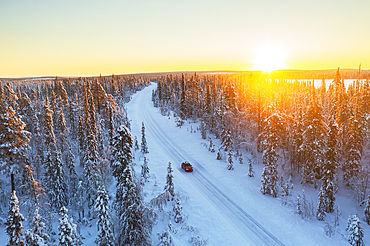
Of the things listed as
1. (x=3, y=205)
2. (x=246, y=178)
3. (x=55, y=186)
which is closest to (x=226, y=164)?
(x=246, y=178)

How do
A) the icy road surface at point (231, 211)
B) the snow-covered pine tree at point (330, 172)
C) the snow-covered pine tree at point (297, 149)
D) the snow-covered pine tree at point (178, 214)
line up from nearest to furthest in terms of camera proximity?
the icy road surface at point (231, 211), the snow-covered pine tree at point (178, 214), the snow-covered pine tree at point (330, 172), the snow-covered pine tree at point (297, 149)

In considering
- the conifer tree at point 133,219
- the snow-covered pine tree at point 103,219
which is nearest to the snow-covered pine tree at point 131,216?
the conifer tree at point 133,219

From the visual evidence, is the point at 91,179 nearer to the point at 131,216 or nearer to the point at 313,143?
the point at 131,216

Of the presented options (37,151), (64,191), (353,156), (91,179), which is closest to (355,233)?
(353,156)

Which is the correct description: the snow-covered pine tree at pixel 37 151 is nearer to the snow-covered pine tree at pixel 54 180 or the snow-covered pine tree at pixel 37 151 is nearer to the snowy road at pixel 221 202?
the snow-covered pine tree at pixel 54 180

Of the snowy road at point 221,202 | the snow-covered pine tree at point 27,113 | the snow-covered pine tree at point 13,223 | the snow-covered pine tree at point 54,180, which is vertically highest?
the snow-covered pine tree at point 27,113

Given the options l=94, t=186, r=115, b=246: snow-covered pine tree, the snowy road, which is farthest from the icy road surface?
l=94, t=186, r=115, b=246: snow-covered pine tree

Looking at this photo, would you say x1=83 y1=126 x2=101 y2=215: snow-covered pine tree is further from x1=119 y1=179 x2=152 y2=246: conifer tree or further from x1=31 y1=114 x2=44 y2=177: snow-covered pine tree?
x1=119 y1=179 x2=152 y2=246: conifer tree

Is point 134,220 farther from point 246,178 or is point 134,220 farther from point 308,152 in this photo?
point 308,152
